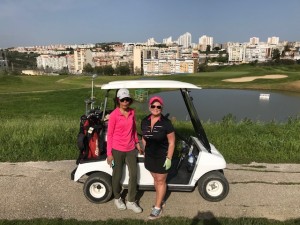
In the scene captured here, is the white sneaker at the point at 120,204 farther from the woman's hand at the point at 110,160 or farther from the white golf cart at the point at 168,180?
the woman's hand at the point at 110,160

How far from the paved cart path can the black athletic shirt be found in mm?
930

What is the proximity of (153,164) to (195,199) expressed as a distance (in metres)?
1.15

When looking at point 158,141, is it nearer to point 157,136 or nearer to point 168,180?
point 157,136

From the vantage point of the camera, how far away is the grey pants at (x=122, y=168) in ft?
13.6

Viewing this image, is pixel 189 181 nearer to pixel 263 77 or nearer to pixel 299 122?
pixel 299 122

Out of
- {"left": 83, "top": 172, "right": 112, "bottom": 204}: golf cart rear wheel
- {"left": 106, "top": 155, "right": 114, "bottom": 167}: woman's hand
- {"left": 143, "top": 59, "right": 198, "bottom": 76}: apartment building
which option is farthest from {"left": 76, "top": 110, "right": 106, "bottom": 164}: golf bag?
{"left": 143, "top": 59, "right": 198, "bottom": 76}: apartment building

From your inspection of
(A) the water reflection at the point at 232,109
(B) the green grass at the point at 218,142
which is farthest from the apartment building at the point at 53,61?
(B) the green grass at the point at 218,142

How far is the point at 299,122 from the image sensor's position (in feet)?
30.9

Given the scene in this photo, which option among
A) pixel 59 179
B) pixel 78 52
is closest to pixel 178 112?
pixel 59 179

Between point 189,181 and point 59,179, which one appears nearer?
point 189,181

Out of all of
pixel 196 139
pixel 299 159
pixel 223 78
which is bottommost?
pixel 223 78

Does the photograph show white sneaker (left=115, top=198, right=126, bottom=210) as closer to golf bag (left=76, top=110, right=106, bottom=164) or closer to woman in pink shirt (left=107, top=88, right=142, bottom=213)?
woman in pink shirt (left=107, top=88, right=142, bottom=213)

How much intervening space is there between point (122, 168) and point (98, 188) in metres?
0.56

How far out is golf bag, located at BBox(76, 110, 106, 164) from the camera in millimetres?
4554
